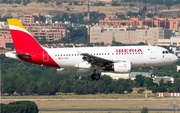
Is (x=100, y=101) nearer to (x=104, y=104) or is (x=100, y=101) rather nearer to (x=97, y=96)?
(x=104, y=104)

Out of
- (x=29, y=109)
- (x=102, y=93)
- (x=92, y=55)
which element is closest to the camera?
(x=92, y=55)

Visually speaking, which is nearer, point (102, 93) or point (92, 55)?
point (92, 55)

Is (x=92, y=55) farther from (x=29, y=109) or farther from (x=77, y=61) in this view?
(x=29, y=109)

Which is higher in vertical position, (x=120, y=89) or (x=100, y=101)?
(x=120, y=89)

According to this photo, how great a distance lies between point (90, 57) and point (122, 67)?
5.16 meters

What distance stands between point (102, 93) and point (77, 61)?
11341 cm

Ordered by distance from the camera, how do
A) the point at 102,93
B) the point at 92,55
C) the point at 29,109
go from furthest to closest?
the point at 102,93 → the point at 29,109 → the point at 92,55

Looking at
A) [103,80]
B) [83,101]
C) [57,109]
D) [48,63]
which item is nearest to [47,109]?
[57,109]

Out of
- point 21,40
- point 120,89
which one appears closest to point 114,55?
point 21,40

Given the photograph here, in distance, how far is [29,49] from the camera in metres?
74.5

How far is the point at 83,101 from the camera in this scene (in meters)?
170

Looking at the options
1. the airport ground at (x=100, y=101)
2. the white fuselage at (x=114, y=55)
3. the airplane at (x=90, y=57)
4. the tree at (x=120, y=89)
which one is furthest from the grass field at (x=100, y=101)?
the airplane at (x=90, y=57)

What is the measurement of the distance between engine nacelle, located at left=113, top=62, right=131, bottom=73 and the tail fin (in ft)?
40.4

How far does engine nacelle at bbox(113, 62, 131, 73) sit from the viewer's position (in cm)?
7225
